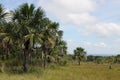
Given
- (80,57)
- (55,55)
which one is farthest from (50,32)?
(80,57)

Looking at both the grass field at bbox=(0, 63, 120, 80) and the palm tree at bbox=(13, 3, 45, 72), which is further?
the palm tree at bbox=(13, 3, 45, 72)

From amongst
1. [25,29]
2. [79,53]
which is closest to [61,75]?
[25,29]

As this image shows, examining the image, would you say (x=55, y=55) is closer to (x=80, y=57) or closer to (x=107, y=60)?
(x=80, y=57)

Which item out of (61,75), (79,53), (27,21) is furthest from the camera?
(79,53)

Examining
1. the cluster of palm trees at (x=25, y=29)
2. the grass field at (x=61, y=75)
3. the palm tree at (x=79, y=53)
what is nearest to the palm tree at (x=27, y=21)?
the cluster of palm trees at (x=25, y=29)

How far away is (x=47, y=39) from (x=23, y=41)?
132 inches

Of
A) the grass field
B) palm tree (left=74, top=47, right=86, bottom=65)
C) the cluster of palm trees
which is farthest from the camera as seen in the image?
palm tree (left=74, top=47, right=86, bottom=65)

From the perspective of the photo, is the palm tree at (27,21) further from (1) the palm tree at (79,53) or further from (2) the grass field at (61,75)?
(1) the palm tree at (79,53)

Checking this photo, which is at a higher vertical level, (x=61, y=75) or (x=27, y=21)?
(x=27, y=21)

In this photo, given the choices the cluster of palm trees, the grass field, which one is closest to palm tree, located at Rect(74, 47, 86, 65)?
the grass field

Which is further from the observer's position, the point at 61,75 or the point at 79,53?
the point at 79,53

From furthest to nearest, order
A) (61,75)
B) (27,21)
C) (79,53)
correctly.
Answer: (79,53), (27,21), (61,75)

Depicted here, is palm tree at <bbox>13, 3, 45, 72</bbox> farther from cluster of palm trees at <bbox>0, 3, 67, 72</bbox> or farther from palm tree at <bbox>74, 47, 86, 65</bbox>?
palm tree at <bbox>74, 47, 86, 65</bbox>

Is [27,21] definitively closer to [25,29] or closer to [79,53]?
[25,29]
